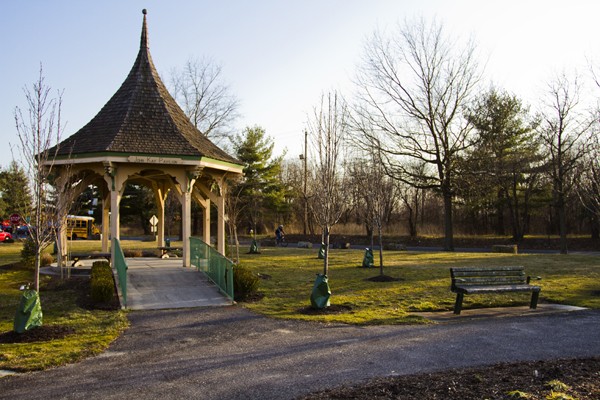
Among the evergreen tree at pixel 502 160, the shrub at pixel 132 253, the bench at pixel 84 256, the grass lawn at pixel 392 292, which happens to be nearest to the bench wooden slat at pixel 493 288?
the grass lawn at pixel 392 292

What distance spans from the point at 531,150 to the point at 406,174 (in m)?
12.4

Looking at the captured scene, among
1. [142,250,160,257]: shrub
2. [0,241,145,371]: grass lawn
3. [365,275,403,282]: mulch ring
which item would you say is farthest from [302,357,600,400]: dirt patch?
[142,250,160,257]: shrub

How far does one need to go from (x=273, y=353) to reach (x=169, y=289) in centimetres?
602

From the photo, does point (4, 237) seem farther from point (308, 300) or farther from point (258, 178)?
point (308, 300)

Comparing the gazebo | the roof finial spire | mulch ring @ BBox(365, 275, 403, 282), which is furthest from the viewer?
the roof finial spire

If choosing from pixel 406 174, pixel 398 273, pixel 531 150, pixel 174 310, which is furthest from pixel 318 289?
pixel 531 150

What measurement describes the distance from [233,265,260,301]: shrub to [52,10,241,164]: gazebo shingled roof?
12.2ft

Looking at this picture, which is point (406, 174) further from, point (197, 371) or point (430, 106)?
point (197, 371)

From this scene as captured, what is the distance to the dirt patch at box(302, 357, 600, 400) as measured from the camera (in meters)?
5.14

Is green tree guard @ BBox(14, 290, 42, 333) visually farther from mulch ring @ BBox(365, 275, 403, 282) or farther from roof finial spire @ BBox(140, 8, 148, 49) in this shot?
roof finial spire @ BBox(140, 8, 148, 49)

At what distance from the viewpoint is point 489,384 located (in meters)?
5.53

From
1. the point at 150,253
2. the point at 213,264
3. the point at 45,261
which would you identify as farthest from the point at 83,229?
the point at 213,264

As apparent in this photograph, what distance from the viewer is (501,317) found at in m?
10.3

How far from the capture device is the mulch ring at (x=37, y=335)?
8.29 metres
